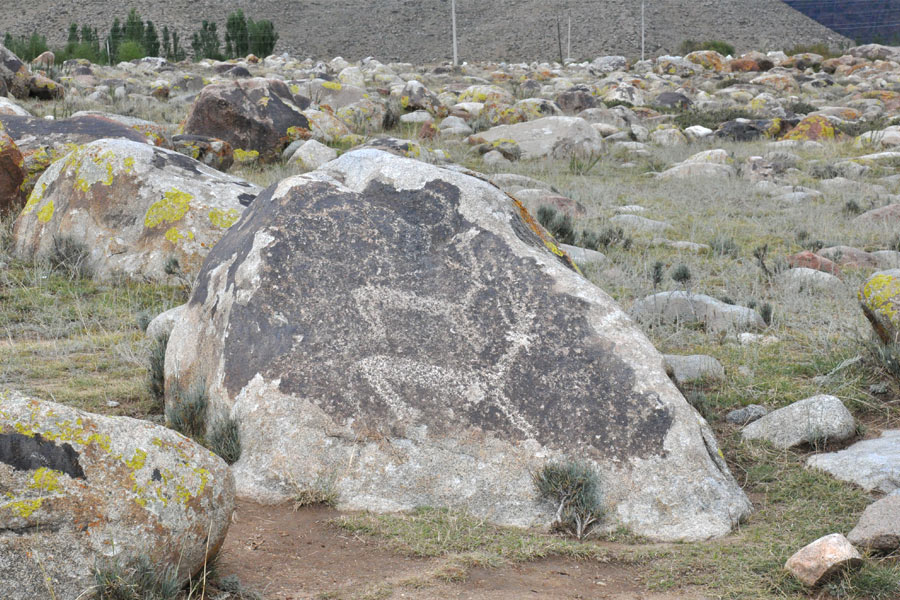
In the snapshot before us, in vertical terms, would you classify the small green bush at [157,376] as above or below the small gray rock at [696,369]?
above

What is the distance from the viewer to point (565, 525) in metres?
3.14

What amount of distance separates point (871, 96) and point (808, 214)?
53.8 ft

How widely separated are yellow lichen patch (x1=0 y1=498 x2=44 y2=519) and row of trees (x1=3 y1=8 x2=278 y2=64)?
3349cm

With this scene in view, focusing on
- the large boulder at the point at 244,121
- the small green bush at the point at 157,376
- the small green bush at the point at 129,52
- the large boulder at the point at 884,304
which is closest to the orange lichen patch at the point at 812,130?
the large boulder at the point at 244,121

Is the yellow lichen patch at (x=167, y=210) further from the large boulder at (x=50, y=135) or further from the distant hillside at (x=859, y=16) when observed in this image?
the distant hillside at (x=859, y=16)

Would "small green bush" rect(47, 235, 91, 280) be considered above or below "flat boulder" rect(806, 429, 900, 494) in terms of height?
above

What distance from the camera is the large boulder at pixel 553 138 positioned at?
13906mm

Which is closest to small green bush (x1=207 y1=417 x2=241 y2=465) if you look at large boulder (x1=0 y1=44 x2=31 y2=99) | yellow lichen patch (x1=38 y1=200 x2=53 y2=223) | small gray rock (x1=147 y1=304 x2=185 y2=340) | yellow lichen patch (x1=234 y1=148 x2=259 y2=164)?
small gray rock (x1=147 y1=304 x2=185 y2=340)

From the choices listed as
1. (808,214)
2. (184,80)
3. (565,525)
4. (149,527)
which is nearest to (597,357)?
(565,525)

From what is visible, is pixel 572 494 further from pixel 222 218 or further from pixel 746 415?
pixel 222 218

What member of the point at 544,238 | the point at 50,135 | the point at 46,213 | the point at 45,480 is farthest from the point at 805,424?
the point at 50,135

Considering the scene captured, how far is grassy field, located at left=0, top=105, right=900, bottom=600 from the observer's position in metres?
2.88

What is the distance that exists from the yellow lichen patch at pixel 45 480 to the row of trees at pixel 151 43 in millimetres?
33426

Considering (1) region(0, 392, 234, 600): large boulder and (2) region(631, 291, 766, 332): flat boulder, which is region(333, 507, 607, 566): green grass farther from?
(2) region(631, 291, 766, 332): flat boulder
